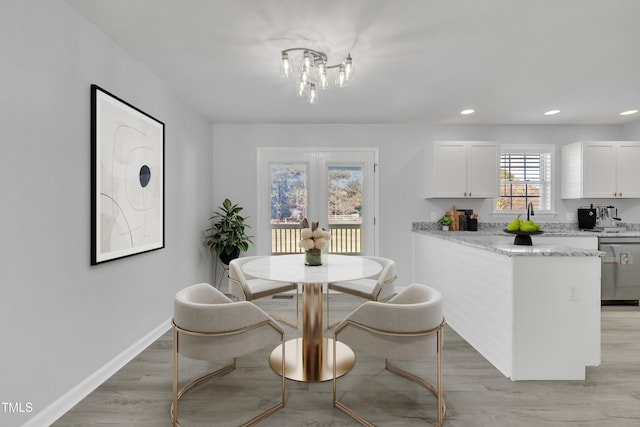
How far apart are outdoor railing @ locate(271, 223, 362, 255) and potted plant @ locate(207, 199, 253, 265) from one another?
0.41 m

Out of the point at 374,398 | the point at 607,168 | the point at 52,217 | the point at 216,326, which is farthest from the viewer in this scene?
the point at 607,168

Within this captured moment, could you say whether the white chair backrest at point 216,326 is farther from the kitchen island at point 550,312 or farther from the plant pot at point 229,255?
the plant pot at point 229,255

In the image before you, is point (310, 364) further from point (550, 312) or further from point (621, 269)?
point (621, 269)

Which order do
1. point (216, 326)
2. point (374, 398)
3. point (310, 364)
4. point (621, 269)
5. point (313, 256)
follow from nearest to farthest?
point (216, 326), point (374, 398), point (310, 364), point (313, 256), point (621, 269)

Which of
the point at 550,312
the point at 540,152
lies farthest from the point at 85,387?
the point at 540,152

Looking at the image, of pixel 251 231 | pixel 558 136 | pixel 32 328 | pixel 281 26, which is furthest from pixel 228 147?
pixel 558 136

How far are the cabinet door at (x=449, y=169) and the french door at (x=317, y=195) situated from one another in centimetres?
84

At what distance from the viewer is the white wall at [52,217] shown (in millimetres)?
1578

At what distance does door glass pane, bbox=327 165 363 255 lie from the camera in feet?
15.2

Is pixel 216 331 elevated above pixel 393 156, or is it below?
below

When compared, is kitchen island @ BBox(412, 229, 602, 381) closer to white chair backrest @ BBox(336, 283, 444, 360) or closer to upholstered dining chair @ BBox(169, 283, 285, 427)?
white chair backrest @ BBox(336, 283, 444, 360)

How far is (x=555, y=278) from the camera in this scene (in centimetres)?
225

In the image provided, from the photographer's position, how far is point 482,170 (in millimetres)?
4348

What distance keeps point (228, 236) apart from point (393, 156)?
8.42 ft
